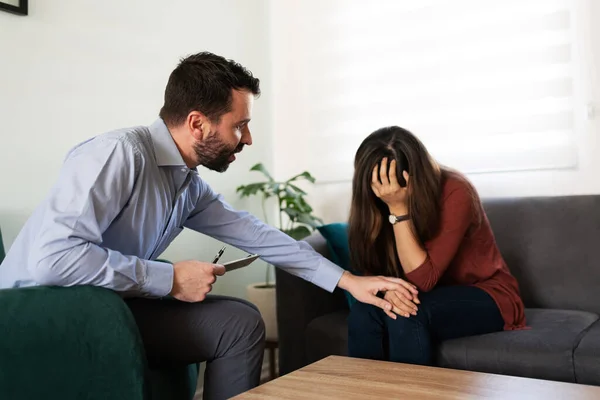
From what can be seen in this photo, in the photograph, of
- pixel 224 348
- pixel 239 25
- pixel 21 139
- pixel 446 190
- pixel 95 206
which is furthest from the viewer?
pixel 239 25

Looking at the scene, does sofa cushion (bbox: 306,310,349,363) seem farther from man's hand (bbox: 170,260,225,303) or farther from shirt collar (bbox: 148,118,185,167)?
shirt collar (bbox: 148,118,185,167)

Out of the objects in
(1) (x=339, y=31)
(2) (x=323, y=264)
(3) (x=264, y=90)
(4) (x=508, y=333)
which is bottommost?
(4) (x=508, y=333)

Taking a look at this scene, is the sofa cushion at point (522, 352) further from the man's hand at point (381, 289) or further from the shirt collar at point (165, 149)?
the shirt collar at point (165, 149)

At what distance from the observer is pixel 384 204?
6.56 feet

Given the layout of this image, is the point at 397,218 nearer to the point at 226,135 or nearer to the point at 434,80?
the point at 226,135

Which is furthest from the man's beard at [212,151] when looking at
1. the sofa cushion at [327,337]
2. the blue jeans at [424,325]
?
the sofa cushion at [327,337]

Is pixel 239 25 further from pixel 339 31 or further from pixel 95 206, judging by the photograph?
pixel 95 206

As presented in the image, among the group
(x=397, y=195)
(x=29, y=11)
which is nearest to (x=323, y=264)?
(x=397, y=195)

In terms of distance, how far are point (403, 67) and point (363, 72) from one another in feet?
0.67

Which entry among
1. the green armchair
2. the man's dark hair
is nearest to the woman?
the man's dark hair

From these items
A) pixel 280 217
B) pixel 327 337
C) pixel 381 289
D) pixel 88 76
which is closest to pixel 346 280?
pixel 381 289

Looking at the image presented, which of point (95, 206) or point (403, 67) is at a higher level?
point (403, 67)

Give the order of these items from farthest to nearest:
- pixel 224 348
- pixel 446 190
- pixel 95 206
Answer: pixel 446 190 → pixel 224 348 → pixel 95 206

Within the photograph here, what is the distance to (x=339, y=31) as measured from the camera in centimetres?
304
